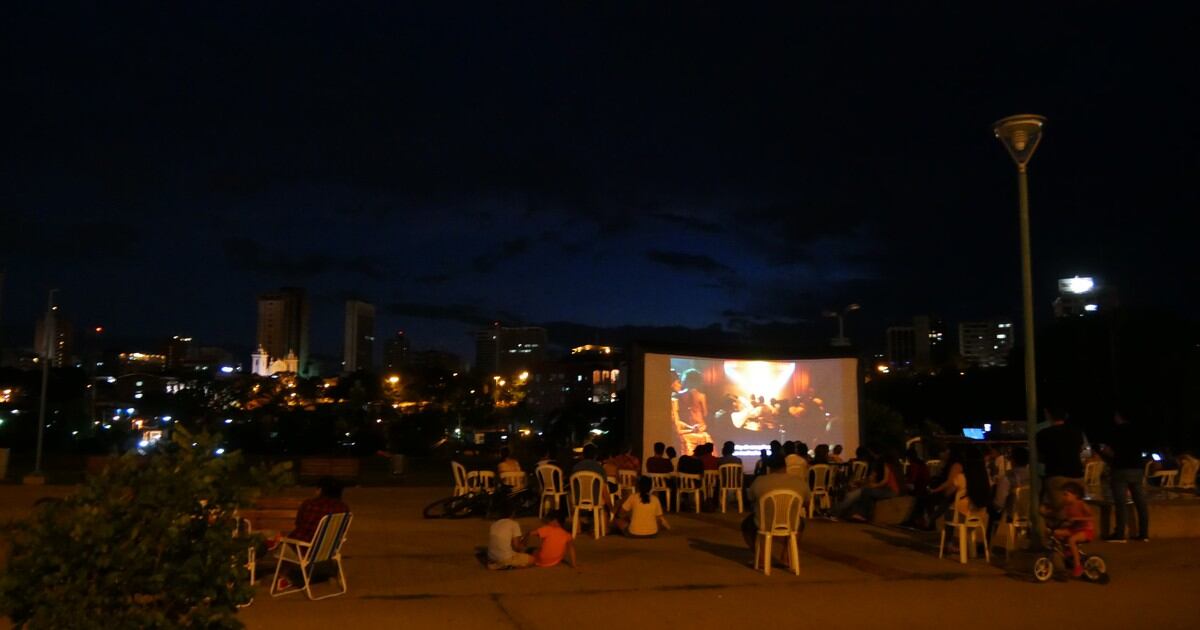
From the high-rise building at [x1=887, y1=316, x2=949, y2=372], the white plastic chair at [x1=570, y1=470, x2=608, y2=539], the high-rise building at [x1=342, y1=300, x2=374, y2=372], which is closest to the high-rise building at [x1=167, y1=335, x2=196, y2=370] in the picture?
the high-rise building at [x1=342, y1=300, x2=374, y2=372]

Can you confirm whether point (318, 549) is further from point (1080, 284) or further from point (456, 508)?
point (1080, 284)

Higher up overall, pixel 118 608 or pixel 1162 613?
pixel 118 608

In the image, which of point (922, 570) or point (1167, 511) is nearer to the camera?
point (922, 570)

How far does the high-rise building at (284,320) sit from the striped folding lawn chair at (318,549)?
6728 inches

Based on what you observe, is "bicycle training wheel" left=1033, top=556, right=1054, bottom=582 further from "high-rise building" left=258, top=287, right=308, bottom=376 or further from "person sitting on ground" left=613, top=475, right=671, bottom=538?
"high-rise building" left=258, top=287, right=308, bottom=376

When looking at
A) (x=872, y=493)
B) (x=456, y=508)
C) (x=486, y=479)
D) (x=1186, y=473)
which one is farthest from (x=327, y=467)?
(x=1186, y=473)

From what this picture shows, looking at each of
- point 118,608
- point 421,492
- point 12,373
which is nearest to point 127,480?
point 118,608

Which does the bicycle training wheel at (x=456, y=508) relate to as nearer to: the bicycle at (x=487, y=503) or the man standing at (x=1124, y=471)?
the bicycle at (x=487, y=503)

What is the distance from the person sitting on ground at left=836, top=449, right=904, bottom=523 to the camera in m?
13.4

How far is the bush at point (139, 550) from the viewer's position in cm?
396

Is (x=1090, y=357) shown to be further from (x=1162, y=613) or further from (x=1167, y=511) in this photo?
(x=1162, y=613)

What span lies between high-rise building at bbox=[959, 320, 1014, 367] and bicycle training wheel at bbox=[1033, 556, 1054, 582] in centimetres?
15929

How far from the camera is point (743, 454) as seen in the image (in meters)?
20.8

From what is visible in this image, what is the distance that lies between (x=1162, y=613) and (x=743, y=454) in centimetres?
1323
